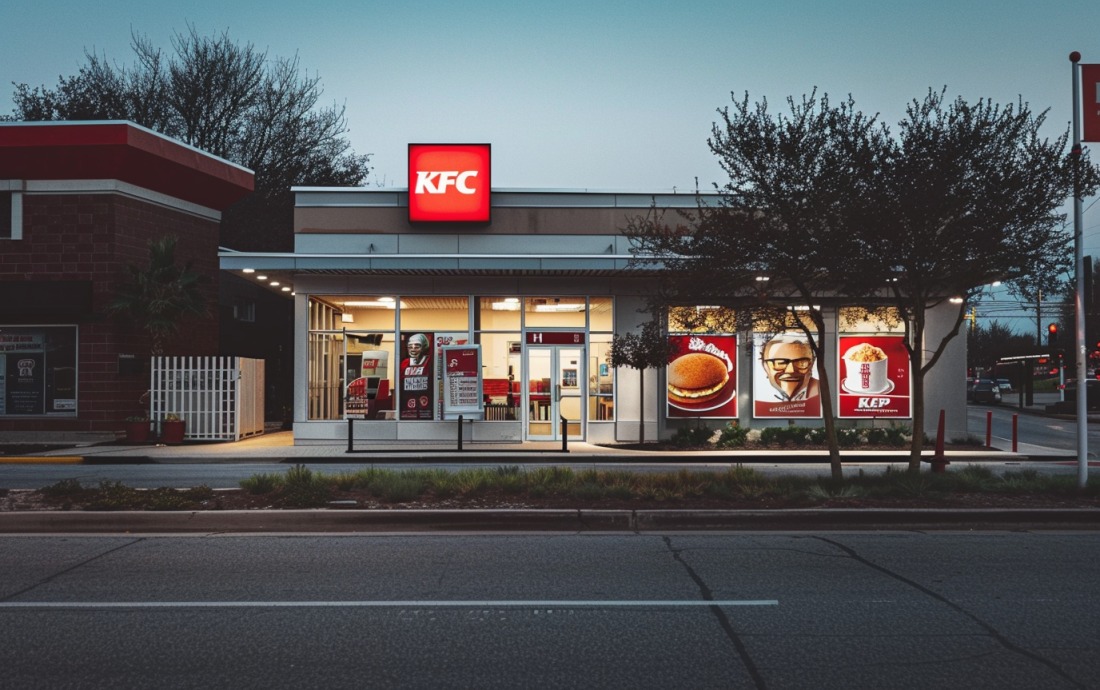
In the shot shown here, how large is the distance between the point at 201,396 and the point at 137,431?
6.05 feet

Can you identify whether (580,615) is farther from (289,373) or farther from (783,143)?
(289,373)

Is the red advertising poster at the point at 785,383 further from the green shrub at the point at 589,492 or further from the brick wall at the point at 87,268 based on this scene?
the brick wall at the point at 87,268

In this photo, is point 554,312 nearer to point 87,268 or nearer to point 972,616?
point 87,268

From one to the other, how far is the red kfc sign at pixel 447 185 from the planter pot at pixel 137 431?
851 cm

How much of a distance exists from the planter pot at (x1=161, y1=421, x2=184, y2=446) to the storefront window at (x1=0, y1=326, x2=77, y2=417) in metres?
3.09

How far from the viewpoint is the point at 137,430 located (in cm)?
2236

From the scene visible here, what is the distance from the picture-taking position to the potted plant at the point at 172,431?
22328 mm

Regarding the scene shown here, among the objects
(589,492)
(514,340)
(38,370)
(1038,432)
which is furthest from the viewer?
(1038,432)

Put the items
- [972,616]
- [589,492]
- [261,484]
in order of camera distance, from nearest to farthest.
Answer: [972,616], [589,492], [261,484]

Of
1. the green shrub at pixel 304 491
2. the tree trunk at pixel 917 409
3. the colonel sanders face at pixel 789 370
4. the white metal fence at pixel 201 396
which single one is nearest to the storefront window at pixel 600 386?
the colonel sanders face at pixel 789 370

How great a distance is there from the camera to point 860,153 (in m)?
11.9

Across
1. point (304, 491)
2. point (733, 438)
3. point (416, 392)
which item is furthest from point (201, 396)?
point (304, 491)

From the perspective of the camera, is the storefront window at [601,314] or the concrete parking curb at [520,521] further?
the storefront window at [601,314]

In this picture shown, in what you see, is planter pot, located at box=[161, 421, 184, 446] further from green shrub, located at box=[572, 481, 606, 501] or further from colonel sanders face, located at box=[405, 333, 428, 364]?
green shrub, located at box=[572, 481, 606, 501]
